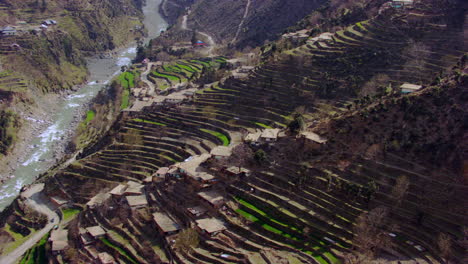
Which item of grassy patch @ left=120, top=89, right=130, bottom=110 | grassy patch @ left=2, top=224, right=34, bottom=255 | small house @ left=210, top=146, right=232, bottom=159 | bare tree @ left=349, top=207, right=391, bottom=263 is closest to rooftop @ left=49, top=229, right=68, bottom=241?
grassy patch @ left=2, top=224, right=34, bottom=255

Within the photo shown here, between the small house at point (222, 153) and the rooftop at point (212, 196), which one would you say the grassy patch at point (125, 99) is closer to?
the small house at point (222, 153)

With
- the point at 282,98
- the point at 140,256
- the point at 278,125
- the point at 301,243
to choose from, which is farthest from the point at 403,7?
the point at 140,256

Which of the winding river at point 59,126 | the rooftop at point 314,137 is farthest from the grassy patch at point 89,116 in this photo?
the rooftop at point 314,137

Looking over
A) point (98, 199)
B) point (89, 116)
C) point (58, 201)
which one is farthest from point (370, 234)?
point (89, 116)

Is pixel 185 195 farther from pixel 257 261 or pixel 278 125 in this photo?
pixel 278 125

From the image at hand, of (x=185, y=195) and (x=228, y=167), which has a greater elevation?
(x=228, y=167)

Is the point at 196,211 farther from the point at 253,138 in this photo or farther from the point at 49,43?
the point at 49,43
